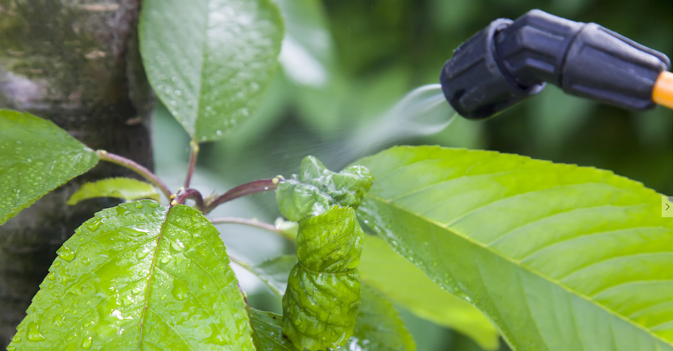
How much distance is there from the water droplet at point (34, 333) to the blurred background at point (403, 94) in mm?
1256

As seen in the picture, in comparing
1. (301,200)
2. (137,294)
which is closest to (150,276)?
(137,294)

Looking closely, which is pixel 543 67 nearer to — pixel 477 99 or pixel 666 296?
pixel 477 99

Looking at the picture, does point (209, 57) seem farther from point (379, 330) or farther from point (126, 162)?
point (379, 330)

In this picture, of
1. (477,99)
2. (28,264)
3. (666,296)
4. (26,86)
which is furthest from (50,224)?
(666,296)

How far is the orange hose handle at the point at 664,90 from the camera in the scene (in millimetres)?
383

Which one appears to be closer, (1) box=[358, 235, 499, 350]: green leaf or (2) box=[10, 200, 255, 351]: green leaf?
(2) box=[10, 200, 255, 351]: green leaf

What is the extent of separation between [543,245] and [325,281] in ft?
0.76

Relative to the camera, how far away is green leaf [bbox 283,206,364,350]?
0.38m

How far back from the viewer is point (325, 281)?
387 millimetres

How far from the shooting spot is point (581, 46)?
0.41 metres

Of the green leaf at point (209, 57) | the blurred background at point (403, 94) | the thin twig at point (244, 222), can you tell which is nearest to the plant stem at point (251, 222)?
the thin twig at point (244, 222)

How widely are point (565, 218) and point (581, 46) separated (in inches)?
6.9

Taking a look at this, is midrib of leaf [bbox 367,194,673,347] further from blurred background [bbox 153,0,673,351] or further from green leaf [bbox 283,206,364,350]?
blurred background [bbox 153,0,673,351]

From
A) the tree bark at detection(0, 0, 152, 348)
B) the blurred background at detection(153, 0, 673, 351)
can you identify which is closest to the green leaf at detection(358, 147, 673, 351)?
the tree bark at detection(0, 0, 152, 348)
